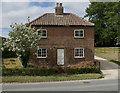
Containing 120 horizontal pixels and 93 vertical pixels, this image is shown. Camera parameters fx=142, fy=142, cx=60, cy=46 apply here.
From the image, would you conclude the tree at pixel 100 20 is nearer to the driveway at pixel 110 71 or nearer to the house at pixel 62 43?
the driveway at pixel 110 71

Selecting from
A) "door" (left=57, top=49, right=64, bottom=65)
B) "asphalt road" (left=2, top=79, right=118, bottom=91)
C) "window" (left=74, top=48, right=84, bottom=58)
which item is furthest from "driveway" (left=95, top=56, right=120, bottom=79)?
"door" (left=57, top=49, right=64, bottom=65)

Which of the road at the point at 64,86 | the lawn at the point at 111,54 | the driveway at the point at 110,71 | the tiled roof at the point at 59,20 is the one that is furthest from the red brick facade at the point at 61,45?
the lawn at the point at 111,54

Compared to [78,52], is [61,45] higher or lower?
higher

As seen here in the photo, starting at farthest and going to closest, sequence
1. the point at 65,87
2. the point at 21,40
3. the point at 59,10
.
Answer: the point at 59,10
the point at 21,40
the point at 65,87

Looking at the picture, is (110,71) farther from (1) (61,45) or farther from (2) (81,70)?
(1) (61,45)

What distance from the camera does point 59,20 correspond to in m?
22.1

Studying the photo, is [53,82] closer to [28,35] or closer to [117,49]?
[28,35]

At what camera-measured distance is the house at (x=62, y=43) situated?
21266 millimetres

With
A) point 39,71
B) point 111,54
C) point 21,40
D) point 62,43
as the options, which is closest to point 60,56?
point 62,43

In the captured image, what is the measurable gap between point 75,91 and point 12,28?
10.9 metres

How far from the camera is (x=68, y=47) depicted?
21.5 metres

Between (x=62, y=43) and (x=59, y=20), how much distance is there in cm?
367

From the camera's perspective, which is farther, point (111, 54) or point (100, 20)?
point (100, 20)

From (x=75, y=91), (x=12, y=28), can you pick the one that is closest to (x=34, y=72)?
(x=12, y=28)
